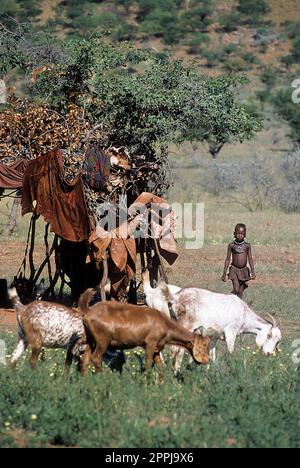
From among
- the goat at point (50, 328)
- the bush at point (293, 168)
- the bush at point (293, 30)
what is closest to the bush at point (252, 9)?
the bush at point (293, 30)

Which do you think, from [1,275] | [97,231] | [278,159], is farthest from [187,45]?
[97,231]

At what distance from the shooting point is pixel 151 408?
743 cm

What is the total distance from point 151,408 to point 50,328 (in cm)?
181

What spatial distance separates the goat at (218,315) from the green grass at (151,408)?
1.02 metres

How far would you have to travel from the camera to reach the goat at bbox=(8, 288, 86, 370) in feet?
29.0

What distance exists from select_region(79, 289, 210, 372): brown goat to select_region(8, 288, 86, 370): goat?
30 centimetres

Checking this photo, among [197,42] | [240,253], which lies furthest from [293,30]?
[240,253]

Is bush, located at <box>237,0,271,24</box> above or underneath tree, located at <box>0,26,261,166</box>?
above

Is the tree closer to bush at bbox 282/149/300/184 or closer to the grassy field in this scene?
the grassy field

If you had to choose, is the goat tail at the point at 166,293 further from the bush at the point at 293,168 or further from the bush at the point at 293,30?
the bush at the point at 293,30

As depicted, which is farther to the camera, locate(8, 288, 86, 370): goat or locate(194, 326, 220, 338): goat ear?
locate(194, 326, 220, 338): goat ear

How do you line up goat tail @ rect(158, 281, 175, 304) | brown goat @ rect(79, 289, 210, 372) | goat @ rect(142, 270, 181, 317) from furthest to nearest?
goat @ rect(142, 270, 181, 317), goat tail @ rect(158, 281, 175, 304), brown goat @ rect(79, 289, 210, 372)

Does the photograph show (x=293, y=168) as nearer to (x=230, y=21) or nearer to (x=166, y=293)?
(x=166, y=293)

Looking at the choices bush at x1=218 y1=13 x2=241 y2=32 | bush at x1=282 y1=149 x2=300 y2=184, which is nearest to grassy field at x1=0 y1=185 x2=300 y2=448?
bush at x1=282 y1=149 x2=300 y2=184
